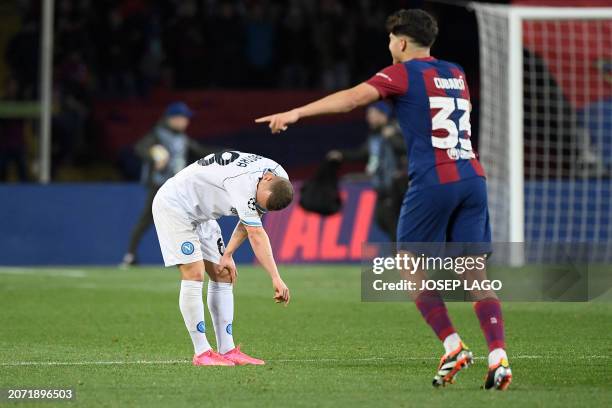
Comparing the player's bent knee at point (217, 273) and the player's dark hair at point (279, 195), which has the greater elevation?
the player's dark hair at point (279, 195)

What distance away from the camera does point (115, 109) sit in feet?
72.0

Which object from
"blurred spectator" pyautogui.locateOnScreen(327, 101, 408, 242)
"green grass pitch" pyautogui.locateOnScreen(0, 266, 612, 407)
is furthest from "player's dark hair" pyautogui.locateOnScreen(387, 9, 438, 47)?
"blurred spectator" pyautogui.locateOnScreen(327, 101, 408, 242)

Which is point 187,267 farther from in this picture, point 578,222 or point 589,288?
point 578,222

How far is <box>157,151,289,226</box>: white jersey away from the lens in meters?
8.32

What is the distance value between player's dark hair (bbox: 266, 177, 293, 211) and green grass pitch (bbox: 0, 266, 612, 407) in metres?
1.02

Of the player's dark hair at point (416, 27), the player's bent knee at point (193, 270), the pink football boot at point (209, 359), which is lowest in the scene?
the pink football boot at point (209, 359)

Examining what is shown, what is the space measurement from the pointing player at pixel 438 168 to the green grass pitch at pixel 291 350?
400mm

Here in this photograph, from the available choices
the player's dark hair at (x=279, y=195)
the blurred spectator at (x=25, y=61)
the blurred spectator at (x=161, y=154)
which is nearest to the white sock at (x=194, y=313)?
the player's dark hair at (x=279, y=195)

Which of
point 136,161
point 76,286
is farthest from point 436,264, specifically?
point 136,161

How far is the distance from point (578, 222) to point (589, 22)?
2786mm

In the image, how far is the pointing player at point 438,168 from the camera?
24.6ft

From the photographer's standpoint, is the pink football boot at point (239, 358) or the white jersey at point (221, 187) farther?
the pink football boot at point (239, 358)

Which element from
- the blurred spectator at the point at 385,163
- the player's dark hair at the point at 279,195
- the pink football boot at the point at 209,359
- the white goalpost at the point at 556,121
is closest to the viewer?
the player's dark hair at the point at 279,195

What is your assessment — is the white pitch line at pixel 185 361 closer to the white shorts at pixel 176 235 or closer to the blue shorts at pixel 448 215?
the white shorts at pixel 176 235
